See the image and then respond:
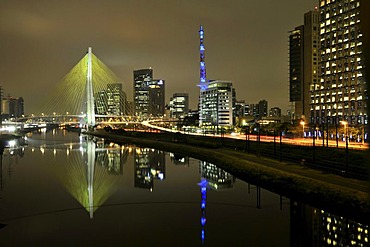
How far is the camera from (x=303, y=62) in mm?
109438

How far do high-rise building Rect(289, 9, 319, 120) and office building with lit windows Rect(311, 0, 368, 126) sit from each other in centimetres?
813

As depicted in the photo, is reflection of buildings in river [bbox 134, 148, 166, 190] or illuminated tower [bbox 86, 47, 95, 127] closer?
reflection of buildings in river [bbox 134, 148, 166, 190]

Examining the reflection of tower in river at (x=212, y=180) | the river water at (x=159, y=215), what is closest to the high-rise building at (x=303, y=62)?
the reflection of tower in river at (x=212, y=180)

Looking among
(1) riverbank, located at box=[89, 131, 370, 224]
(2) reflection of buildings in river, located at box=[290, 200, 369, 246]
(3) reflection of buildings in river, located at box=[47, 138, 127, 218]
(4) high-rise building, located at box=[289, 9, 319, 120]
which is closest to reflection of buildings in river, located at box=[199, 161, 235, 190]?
(1) riverbank, located at box=[89, 131, 370, 224]

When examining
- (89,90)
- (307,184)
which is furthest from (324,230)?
(89,90)

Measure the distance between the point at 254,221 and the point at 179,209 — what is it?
3.26 m

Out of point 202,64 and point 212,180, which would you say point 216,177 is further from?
point 202,64

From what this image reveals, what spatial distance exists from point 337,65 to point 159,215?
7827cm

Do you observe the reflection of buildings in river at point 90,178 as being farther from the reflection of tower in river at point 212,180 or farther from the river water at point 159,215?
the reflection of tower in river at point 212,180

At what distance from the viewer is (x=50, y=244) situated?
30.5 feet

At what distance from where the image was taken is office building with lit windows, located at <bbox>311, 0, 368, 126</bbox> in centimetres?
7412

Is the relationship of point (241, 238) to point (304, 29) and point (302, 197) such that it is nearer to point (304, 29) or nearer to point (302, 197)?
point (302, 197)

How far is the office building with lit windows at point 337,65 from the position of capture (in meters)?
74.1

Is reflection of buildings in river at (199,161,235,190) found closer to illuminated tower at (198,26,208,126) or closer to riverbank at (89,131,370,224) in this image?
riverbank at (89,131,370,224)
